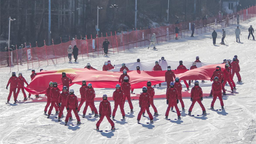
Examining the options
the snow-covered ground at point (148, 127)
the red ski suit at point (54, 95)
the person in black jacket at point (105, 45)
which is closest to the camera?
the snow-covered ground at point (148, 127)

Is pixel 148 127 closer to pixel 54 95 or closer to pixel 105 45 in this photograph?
pixel 54 95

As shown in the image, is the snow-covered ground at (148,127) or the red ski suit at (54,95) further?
the red ski suit at (54,95)

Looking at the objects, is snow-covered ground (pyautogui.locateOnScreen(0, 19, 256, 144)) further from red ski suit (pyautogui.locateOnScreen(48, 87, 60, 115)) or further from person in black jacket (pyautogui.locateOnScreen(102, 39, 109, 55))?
person in black jacket (pyautogui.locateOnScreen(102, 39, 109, 55))

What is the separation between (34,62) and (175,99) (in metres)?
17.9

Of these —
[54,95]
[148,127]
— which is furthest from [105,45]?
[148,127]

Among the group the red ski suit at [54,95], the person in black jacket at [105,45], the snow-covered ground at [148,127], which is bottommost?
the snow-covered ground at [148,127]

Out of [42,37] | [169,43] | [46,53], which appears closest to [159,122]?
[46,53]

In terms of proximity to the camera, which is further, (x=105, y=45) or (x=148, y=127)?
(x=105, y=45)

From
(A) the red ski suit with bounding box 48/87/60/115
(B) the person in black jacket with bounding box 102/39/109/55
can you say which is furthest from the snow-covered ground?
(B) the person in black jacket with bounding box 102/39/109/55

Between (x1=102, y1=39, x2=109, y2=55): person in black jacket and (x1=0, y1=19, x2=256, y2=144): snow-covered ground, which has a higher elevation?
(x1=102, y1=39, x2=109, y2=55): person in black jacket

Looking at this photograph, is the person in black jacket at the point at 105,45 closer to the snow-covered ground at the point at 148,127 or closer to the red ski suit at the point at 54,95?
the snow-covered ground at the point at 148,127

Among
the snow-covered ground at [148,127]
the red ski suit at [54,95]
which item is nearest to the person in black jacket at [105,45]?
the snow-covered ground at [148,127]

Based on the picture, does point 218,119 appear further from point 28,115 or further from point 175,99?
point 28,115

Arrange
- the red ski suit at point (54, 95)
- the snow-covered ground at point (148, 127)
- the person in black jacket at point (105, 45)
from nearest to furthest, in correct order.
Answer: the snow-covered ground at point (148, 127), the red ski suit at point (54, 95), the person in black jacket at point (105, 45)
